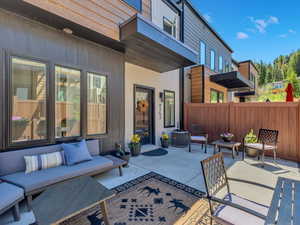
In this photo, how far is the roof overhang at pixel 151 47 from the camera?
11.4 ft

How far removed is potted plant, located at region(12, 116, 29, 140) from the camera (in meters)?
2.81

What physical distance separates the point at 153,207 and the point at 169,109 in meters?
4.97

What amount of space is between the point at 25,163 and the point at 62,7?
9.40 ft

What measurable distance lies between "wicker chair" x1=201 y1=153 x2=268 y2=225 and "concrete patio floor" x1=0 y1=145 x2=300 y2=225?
91 cm

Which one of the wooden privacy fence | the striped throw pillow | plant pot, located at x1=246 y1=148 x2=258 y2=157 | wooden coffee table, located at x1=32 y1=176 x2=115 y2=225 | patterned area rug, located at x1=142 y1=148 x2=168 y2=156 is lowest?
patterned area rug, located at x1=142 y1=148 x2=168 y2=156

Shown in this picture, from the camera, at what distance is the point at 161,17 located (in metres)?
6.15

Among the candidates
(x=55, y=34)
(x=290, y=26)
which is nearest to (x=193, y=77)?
(x=55, y=34)

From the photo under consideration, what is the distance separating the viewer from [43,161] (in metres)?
2.76

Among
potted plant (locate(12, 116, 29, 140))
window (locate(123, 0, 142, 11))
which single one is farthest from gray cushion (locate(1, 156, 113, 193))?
window (locate(123, 0, 142, 11))

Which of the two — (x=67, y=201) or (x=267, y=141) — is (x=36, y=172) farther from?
(x=267, y=141)

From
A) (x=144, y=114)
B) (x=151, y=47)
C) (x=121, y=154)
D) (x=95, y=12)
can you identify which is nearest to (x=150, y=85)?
(x=144, y=114)

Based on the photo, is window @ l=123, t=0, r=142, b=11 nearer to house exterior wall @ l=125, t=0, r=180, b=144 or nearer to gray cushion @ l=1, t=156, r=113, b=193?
house exterior wall @ l=125, t=0, r=180, b=144

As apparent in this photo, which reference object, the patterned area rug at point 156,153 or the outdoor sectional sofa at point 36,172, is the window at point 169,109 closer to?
the patterned area rug at point 156,153

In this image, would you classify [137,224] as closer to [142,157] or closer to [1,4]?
[142,157]
